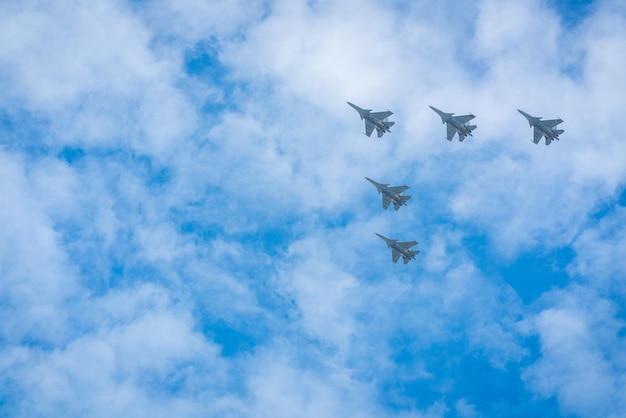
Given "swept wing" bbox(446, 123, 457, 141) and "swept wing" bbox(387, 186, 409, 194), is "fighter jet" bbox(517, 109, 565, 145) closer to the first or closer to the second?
"swept wing" bbox(446, 123, 457, 141)

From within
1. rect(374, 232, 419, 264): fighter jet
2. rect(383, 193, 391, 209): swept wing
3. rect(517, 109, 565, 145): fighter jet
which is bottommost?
rect(374, 232, 419, 264): fighter jet

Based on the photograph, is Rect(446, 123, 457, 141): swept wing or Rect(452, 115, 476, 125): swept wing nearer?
Rect(452, 115, 476, 125): swept wing

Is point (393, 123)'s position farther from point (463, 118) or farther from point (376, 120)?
point (463, 118)

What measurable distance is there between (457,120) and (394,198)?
25.4 metres

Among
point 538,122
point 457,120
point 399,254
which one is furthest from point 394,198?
point 538,122

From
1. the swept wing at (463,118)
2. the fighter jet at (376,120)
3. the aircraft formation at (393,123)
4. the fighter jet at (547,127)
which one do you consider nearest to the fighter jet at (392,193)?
the aircraft formation at (393,123)

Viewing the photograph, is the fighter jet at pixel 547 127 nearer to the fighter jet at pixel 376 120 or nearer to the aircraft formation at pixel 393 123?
the aircraft formation at pixel 393 123

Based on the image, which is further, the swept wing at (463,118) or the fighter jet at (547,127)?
the fighter jet at (547,127)

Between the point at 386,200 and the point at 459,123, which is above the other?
the point at 459,123

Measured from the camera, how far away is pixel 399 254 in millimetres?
151125

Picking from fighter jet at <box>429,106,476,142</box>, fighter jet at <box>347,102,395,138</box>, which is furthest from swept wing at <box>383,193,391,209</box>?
fighter jet at <box>429,106,476,142</box>

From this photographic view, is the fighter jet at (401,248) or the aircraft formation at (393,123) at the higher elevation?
the aircraft formation at (393,123)

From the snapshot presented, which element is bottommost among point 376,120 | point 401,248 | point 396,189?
point 401,248

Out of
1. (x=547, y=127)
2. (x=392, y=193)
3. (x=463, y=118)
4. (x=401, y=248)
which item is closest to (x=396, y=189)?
(x=392, y=193)
